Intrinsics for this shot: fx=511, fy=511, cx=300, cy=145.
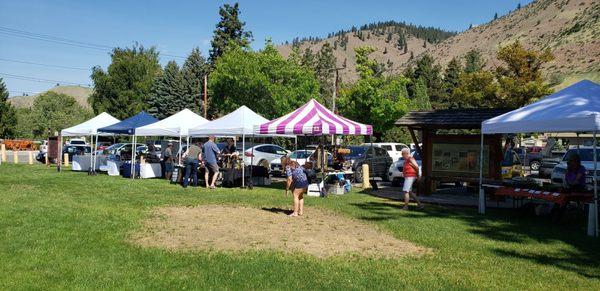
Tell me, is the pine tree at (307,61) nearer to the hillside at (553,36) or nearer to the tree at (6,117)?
the hillside at (553,36)

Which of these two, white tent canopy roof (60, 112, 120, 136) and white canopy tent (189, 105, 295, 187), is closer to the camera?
white canopy tent (189, 105, 295, 187)

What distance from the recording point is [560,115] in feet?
34.3

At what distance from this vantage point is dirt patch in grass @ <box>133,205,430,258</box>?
7.96m

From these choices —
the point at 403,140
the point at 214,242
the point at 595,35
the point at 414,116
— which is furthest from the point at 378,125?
the point at 595,35

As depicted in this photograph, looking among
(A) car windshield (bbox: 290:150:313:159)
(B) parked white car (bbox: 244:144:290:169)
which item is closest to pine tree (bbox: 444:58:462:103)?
(B) parked white car (bbox: 244:144:290:169)

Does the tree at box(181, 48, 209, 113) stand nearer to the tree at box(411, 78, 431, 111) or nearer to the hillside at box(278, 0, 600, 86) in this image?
the tree at box(411, 78, 431, 111)

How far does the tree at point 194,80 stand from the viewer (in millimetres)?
61438

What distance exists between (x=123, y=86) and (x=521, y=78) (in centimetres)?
5024

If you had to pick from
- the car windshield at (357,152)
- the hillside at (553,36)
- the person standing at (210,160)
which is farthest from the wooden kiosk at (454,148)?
the hillside at (553,36)

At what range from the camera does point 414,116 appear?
15781 mm

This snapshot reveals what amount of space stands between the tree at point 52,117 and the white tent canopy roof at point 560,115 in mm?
73861

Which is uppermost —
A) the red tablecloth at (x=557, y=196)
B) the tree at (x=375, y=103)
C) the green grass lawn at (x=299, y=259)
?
the tree at (x=375, y=103)

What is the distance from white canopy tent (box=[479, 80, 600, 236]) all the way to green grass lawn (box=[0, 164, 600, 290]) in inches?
74.2

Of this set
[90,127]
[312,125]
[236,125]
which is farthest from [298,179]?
[90,127]
